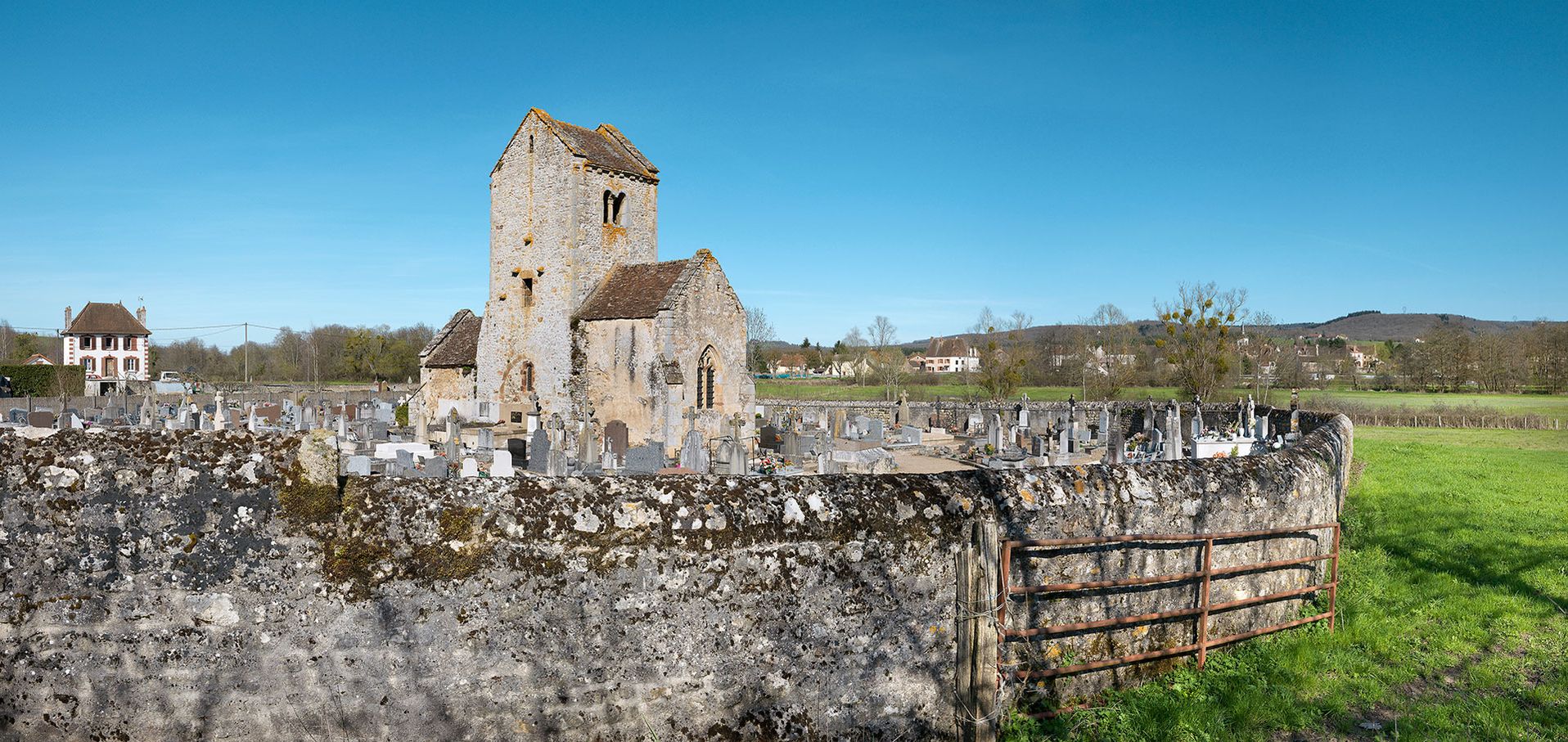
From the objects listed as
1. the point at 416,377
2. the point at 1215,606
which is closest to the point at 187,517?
the point at 1215,606

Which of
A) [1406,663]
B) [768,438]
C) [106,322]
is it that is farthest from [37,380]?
[1406,663]

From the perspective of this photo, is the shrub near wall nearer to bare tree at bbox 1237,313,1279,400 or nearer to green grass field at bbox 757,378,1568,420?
green grass field at bbox 757,378,1568,420

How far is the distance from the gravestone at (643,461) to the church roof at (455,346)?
15.3 meters

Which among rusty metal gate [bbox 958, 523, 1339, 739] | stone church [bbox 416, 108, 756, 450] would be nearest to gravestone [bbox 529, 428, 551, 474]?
stone church [bbox 416, 108, 756, 450]

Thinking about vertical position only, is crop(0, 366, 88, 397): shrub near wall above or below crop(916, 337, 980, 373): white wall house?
below

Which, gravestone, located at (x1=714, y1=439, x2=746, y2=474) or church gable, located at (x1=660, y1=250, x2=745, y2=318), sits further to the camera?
church gable, located at (x1=660, y1=250, x2=745, y2=318)

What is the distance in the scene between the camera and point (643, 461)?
14266 millimetres

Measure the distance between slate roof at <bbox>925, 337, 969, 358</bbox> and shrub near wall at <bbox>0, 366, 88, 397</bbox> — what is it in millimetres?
100141

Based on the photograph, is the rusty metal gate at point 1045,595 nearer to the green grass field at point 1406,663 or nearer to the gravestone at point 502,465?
the green grass field at point 1406,663

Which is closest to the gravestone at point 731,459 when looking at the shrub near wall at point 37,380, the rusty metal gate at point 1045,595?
the rusty metal gate at point 1045,595

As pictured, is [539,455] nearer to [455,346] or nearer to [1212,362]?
[455,346]

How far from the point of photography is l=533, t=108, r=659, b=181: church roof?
25.2 metres

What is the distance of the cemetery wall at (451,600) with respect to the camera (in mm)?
3570

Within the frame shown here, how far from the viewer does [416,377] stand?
72875 millimetres
